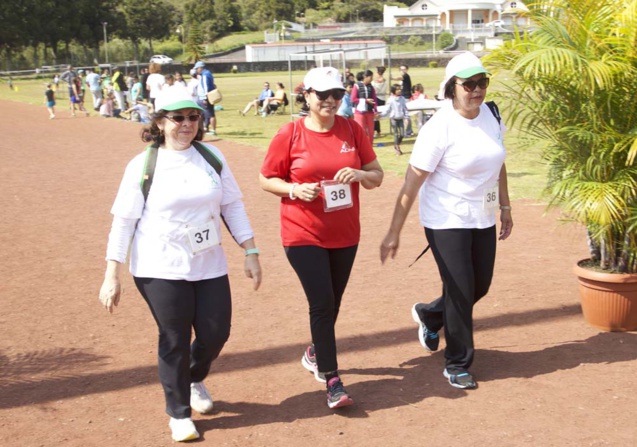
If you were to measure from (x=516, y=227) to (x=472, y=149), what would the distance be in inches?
194

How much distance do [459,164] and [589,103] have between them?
131 cm

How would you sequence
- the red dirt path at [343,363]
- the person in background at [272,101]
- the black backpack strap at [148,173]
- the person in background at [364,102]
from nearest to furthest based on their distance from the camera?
1. the black backpack strap at [148,173]
2. the red dirt path at [343,363]
3. the person in background at [364,102]
4. the person in background at [272,101]

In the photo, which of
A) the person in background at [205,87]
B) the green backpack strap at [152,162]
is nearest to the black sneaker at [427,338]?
the green backpack strap at [152,162]

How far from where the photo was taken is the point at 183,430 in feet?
14.3

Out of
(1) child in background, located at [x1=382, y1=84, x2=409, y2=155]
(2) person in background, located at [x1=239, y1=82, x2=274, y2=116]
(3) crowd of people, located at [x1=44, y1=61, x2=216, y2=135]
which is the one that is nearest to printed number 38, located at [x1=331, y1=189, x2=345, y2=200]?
(1) child in background, located at [x1=382, y1=84, x2=409, y2=155]

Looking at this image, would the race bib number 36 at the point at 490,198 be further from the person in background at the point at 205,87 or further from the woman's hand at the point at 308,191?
the person in background at the point at 205,87

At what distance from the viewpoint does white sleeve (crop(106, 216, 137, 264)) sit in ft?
14.1

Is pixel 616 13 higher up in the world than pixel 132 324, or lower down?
higher up

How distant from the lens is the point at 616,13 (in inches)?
224

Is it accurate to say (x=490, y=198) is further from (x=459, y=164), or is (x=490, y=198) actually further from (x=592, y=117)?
(x=592, y=117)

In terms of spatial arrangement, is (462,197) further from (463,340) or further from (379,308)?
(379,308)

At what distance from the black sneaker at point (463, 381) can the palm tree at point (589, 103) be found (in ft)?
4.65

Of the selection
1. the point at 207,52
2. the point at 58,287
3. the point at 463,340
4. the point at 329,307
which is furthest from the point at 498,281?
the point at 207,52

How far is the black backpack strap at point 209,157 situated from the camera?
4449mm
